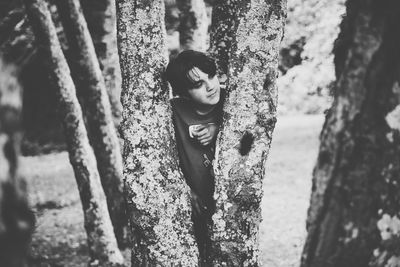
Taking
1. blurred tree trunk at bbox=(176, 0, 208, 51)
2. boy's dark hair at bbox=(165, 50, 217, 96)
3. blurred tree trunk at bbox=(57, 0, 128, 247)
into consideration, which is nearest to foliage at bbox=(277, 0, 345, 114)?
blurred tree trunk at bbox=(176, 0, 208, 51)

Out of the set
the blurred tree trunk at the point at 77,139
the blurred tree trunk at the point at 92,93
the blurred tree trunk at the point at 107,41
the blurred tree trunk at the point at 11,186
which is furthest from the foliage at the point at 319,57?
the blurred tree trunk at the point at 11,186

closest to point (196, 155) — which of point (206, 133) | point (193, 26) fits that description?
point (206, 133)

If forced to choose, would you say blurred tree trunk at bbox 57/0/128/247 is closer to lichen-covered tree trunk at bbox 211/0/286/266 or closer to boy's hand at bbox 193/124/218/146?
boy's hand at bbox 193/124/218/146

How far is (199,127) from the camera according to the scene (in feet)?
9.14

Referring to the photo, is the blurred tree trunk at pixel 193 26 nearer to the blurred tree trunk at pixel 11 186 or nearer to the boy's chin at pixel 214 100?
the boy's chin at pixel 214 100

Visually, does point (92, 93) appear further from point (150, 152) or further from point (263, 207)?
point (263, 207)

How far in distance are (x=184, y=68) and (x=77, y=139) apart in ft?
9.72

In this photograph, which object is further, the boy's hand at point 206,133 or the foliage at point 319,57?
the foliage at point 319,57

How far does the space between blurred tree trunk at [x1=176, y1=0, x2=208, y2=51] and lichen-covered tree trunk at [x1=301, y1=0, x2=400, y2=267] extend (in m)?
5.58

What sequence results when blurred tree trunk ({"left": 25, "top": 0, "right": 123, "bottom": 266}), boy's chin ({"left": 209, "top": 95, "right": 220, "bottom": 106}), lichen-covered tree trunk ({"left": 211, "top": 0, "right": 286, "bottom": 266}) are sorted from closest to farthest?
lichen-covered tree trunk ({"left": 211, "top": 0, "right": 286, "bottom": 266}) < boy's chin ({"left": 209, "top": 95, "right": 220, "bottom": 106}) < blurred tree trunk ({"left": 25, "top": 0, "right": 123, "bottom": 266})

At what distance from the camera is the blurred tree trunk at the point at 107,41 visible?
8.50 metres

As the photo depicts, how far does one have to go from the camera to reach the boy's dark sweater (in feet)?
9.37

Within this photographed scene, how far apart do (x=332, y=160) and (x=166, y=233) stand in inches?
61.4

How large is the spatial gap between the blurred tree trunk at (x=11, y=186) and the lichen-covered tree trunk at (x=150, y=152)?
6.16 feet
